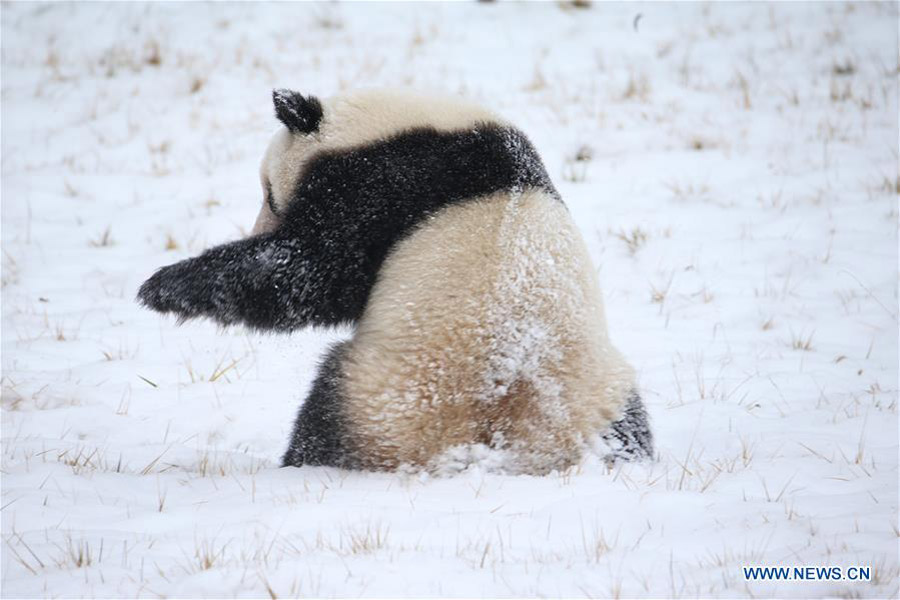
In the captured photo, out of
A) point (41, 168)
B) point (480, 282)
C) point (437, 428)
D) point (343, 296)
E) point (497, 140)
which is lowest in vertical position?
point (41, 168)

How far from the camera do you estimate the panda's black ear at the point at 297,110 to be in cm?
316

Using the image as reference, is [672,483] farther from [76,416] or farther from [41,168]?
[41,168]

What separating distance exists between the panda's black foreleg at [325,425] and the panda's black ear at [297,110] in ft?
2.94

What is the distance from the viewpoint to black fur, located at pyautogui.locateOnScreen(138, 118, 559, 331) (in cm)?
303

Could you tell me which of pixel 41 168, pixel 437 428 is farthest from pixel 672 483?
pixel 41 168

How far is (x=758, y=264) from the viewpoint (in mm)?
5977

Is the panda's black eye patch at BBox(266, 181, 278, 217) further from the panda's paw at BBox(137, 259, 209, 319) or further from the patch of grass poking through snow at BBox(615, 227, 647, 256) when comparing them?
the patch of grass poking through snow at BBox(615, 227, 647, 256)

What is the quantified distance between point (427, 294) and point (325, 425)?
665mm

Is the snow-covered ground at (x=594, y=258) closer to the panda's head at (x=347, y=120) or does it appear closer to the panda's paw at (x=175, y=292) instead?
the panda's paw at (x=175, y=292)

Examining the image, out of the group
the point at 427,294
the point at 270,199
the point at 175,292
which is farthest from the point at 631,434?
the point at 175,292

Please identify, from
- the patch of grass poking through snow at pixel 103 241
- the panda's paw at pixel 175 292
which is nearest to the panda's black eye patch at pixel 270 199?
the panda's paw at pixel 175 292

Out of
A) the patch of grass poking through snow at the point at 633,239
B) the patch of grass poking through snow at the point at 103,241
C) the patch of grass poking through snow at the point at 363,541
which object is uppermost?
the patch of grass poking through snow at the point at 363,541

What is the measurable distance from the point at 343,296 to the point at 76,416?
1846 mm

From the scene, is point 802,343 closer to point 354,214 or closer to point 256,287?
point 354,214
